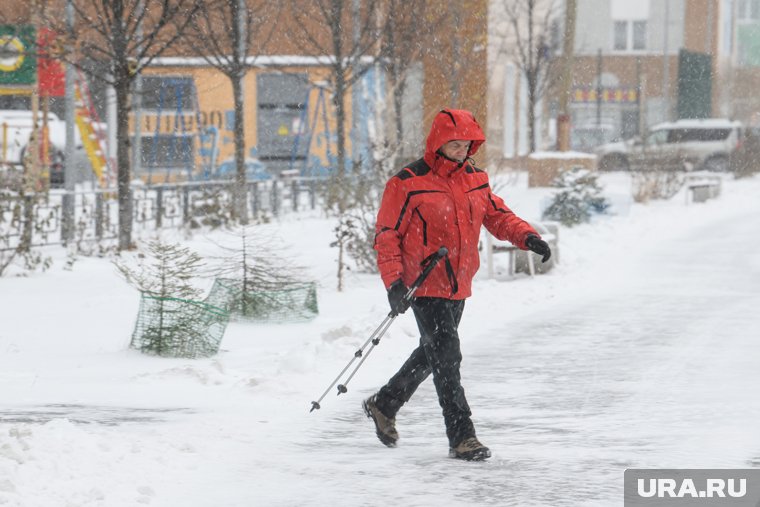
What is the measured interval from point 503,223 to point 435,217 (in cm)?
44

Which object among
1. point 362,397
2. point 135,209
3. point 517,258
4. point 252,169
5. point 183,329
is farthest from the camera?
point 252,169

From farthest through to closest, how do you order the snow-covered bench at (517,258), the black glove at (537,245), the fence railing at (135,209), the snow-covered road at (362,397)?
the fence railing at (135,209), the snow-covered bench at (517,258), the black glove at (537,245), the snow-covered road at (362,397)

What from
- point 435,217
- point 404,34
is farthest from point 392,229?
point 404,34

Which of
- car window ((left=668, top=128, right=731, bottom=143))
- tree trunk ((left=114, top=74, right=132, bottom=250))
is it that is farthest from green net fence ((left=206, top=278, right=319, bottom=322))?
car window ((left=668, top=128, right=731, bottom=143))

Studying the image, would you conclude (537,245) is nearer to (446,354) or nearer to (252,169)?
(446,354)

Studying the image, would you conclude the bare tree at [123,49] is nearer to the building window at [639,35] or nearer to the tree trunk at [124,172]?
the tree trunk at [124,172]

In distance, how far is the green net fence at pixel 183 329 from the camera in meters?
10.2

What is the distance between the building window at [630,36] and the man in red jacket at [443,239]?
72543mm

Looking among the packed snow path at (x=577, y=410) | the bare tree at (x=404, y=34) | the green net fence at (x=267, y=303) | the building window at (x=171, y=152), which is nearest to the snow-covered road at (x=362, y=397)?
the packed snow path at (x=577, y=410)

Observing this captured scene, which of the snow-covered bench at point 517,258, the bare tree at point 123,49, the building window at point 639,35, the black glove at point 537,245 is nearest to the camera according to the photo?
the black glove at point 537,245

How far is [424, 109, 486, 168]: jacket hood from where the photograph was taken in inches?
262

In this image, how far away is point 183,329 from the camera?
10180mm

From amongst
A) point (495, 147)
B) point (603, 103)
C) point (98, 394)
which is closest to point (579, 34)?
point (603, 103)

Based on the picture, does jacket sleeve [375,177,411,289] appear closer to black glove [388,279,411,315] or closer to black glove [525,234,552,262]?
black glove [388,279,411,315]
